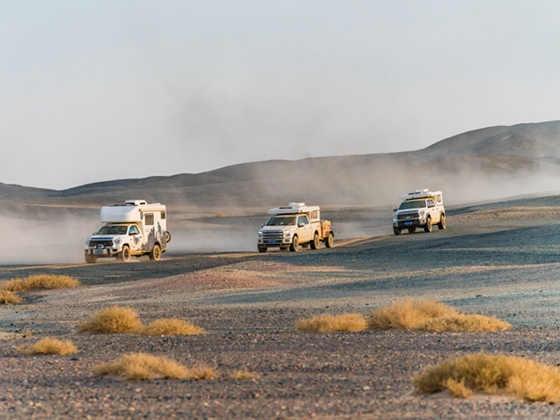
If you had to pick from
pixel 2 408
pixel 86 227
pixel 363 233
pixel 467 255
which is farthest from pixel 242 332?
pixel 86 227

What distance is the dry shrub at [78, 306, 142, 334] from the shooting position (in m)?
18.1

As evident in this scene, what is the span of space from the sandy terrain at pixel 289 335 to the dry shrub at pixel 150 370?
196 millimetres

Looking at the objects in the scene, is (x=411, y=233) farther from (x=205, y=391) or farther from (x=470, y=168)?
(x=470, y=168)

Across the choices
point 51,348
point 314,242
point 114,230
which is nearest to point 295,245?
point 314,242

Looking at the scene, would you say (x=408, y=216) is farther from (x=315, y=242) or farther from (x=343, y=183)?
(x=343, y=183)

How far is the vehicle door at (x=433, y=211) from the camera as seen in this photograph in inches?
1991

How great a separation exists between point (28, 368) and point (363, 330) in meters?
6.42

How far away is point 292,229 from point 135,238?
7.47 m

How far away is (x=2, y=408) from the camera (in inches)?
411

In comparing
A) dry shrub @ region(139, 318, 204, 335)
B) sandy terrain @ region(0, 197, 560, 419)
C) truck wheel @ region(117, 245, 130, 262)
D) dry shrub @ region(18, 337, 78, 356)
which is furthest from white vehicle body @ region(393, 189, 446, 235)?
dry shrub @ region(18, 337, 78, 356)

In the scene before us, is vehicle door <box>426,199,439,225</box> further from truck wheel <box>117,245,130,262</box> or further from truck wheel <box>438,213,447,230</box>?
truck wheel <box>117,245,130,262</box>

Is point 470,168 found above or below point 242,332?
above

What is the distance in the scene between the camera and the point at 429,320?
16.9 meters

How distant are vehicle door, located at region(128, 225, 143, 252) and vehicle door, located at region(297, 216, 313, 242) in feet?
25.3
